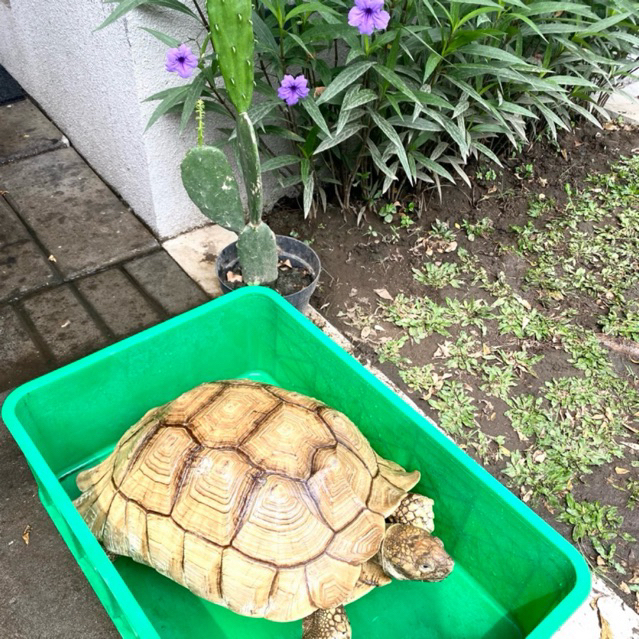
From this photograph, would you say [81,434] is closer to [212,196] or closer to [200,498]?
[200,498]

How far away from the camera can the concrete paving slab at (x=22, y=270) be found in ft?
8.43

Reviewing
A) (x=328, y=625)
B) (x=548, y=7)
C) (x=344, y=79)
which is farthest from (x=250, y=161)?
(x=328, y=625)

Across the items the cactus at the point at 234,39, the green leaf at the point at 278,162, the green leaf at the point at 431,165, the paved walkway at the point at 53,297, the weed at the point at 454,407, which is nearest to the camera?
the cactus at the point at 234,39

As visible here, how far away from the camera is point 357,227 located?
9.30ft

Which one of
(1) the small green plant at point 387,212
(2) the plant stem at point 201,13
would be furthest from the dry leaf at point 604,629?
(2) the plant stem at point 201,13

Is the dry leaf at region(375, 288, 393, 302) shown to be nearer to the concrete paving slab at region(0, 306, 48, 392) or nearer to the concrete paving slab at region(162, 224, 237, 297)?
the concrete paving slab at region(162, 224, 237, 297)

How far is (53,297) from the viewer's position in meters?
2.54

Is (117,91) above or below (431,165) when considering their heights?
above

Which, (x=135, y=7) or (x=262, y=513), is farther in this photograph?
(x=135, y=7)

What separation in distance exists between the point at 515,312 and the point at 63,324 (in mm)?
1796

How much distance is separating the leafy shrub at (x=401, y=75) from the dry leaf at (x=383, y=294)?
1.44 feet

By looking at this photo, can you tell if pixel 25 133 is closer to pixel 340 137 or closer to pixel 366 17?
pixel 340 137

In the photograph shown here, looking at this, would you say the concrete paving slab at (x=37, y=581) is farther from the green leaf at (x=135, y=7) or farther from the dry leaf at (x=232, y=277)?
the green leaf at (x=135, y=7)

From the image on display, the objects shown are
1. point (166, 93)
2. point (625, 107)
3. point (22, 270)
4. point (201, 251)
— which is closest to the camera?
point (166, 93)
